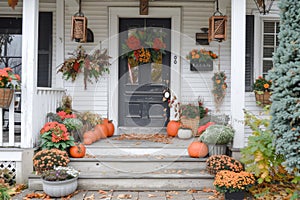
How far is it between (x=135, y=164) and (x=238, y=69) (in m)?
1.78

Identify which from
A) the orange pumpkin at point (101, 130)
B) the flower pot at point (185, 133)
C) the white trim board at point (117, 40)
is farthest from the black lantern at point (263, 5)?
the orange pumpkin at point (101, 130)

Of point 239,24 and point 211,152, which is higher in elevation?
point 239,24

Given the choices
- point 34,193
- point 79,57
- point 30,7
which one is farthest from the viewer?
point 79,57

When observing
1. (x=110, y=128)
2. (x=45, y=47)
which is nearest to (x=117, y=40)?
(x=45, y=47)

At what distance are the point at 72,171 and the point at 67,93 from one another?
2.11 metres

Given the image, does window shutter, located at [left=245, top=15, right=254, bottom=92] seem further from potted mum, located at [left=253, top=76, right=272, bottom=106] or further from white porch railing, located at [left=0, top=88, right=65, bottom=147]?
white porch railing, located at [left=0, top=88, right=65, bottom=147]

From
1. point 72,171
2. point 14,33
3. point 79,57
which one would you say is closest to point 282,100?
point 72,171

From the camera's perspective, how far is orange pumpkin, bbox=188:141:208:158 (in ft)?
13.4

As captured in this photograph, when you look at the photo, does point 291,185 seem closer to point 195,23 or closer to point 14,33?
point 195,23

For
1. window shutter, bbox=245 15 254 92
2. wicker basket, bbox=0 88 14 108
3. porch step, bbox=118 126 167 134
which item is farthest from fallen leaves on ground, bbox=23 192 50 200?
window shutter, bbox=245 15 254 92

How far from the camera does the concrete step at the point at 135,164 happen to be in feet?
13.2

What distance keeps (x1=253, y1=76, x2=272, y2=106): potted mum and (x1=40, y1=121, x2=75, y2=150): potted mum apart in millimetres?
2854

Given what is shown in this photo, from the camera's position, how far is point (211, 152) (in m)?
4.16

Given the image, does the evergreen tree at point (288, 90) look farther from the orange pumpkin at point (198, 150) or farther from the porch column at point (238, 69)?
the orange pumpkin at point (198, 150)
